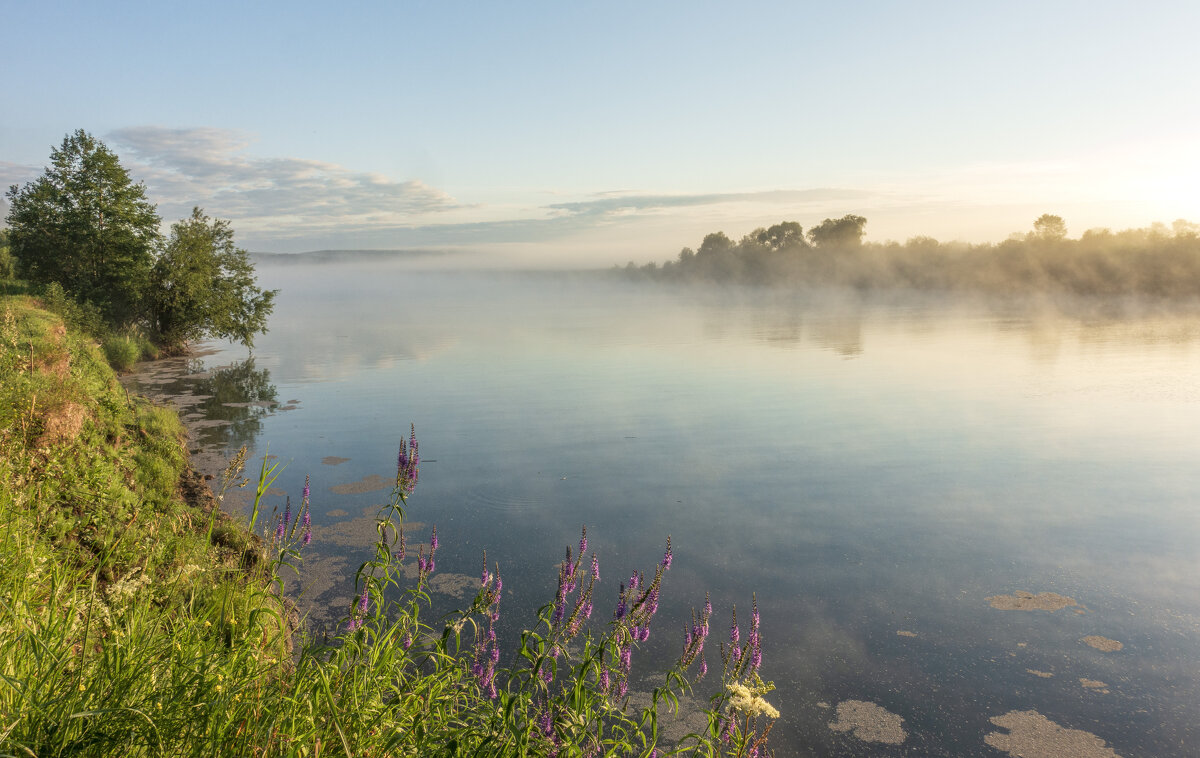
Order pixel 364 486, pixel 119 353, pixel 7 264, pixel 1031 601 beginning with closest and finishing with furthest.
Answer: pixel 1031 601 → pixel 364 486 → pixel 119 353 → pixel 7 264

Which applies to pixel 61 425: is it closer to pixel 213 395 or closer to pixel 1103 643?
pixel 1103 643

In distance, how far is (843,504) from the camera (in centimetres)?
1509

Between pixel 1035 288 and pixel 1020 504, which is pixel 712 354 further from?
pixel 1035 288

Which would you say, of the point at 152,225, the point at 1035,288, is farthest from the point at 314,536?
the point at 1035,288

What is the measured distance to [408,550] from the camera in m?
12.3

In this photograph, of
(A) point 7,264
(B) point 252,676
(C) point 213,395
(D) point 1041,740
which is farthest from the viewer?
(A) point 7,264

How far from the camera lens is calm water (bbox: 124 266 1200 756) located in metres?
8.67

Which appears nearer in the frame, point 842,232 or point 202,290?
point 202,290

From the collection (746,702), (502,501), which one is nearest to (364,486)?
(502,501)

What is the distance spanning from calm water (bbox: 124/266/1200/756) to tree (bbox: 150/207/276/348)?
6.12 metres

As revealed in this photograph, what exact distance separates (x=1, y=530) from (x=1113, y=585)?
1443 centimetres

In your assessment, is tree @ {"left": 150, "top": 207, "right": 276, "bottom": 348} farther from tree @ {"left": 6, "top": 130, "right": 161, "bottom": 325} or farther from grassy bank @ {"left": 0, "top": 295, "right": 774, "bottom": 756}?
grassy bank @ {"left": 0, "top": 295, "right": 774, "bottom": 756}

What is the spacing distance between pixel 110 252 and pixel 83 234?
151 centimetres

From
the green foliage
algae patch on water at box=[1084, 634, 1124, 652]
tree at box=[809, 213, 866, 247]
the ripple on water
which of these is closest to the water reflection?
the ripple on water
